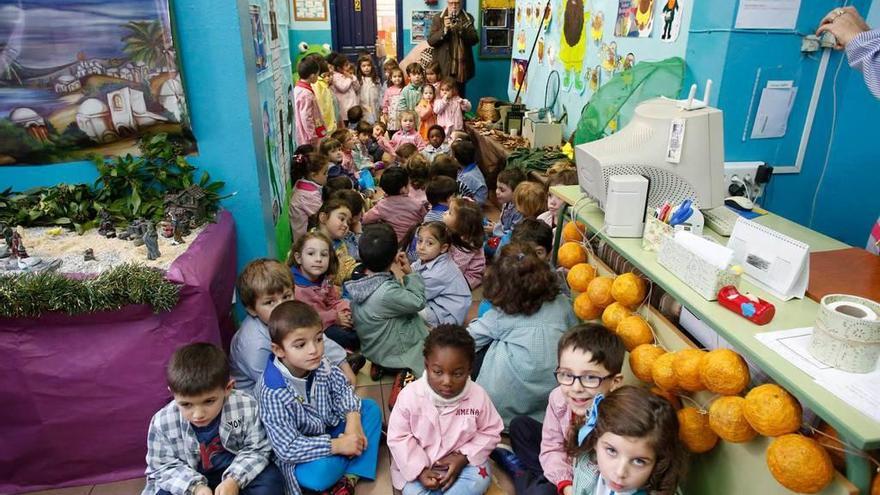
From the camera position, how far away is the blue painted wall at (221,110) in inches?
96.8

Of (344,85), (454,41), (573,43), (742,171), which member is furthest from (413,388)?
(454,41)

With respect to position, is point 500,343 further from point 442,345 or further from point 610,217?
point 610,217

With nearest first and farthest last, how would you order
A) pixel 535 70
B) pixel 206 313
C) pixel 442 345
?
1. pixel 442 345
2. pixel 206 313
3. pixel 535 70

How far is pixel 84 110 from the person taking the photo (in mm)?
2432

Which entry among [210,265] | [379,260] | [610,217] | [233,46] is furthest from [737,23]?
[210,265]

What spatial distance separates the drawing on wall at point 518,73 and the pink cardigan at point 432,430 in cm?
520

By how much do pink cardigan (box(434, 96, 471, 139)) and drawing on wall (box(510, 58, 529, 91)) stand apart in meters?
0.84

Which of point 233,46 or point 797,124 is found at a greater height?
point 233,46

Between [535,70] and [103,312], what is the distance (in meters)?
5.26

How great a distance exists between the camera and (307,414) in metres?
2.08

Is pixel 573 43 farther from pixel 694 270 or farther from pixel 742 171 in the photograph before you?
pixel 694 270

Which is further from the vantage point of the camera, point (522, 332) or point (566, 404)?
point (522, 332)

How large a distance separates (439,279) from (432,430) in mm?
1061

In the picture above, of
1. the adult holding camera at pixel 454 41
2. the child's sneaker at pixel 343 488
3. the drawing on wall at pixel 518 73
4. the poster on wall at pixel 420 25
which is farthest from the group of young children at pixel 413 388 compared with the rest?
the poster on wall at pixel 420 25
